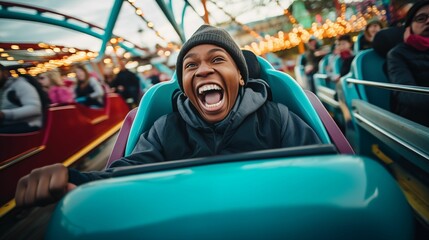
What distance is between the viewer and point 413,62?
5.65 ft

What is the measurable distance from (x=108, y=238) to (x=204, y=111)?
31.7 inches

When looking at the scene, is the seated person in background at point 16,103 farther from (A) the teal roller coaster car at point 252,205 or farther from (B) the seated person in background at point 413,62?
(B) the seated person in background at point 413,62

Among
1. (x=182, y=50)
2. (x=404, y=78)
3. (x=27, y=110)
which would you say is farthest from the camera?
(x=27, y=110)

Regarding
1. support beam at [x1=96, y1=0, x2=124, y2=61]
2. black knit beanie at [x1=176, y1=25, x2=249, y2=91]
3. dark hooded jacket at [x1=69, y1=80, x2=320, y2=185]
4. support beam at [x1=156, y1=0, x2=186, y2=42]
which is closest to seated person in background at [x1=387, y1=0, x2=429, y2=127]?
dark hooded jacket at [x1=69, y1=80, x2=320, y2=185]

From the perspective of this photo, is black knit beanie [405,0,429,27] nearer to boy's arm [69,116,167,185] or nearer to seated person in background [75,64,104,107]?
boy's arm [69,116,167,185]

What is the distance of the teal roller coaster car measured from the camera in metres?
0.39

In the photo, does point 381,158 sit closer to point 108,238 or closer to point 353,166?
point 353,166

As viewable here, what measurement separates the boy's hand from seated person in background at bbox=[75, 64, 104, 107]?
4514 millimetres

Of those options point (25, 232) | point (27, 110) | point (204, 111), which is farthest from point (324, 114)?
point (27, 110)

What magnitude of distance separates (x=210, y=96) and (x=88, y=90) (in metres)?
4.38

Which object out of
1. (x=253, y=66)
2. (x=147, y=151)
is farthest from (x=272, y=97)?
(x=147, y=151)

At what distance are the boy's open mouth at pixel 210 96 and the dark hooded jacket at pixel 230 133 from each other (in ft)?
0.25

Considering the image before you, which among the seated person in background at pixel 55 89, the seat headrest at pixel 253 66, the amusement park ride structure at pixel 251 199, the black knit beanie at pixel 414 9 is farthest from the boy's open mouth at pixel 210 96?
the seated person in background at pixel 55 89

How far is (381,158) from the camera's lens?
1940mm
